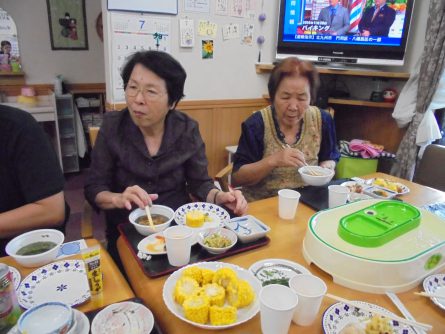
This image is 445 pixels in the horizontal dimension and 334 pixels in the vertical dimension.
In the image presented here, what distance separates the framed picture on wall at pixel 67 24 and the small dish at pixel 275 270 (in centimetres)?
418

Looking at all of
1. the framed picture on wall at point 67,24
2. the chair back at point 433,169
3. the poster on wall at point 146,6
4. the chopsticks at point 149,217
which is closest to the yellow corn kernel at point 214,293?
the chopsticks at point 149,217

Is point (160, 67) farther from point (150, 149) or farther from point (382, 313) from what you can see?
point (382, 313)

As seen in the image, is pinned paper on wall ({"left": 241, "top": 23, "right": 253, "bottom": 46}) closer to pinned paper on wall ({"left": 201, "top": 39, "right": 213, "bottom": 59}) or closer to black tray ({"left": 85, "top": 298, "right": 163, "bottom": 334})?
pinned paper on wall ({"left": 201, "top": 39, "right": 213, "bottom": 59})

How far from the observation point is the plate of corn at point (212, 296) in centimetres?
75

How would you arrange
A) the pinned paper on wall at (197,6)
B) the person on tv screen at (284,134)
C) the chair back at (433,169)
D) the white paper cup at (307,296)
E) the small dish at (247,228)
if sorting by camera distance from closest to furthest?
the white paper cup at (307,296)
the small dish at (247,228)
the person on tv screen at (284,134)
the chair back at (433,169)
the pinned paper on wall at (197,6)

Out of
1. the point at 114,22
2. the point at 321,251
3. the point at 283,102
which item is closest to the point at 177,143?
the point at 283,102

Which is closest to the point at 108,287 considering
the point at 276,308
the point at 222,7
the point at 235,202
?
the point at 276,308

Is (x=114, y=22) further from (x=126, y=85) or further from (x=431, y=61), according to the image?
(x=431, y=61)

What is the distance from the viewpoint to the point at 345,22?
2.95m

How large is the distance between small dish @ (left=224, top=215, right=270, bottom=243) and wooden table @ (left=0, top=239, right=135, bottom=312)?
39 centimetres

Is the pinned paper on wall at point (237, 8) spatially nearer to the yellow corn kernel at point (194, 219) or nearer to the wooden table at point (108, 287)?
the yellow corn kernel at point (194, 219)

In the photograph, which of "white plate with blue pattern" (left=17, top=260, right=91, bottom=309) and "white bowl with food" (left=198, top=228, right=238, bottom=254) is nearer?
"white plate with blue pattern" (left=17, top=260, right=91, bottom=309)

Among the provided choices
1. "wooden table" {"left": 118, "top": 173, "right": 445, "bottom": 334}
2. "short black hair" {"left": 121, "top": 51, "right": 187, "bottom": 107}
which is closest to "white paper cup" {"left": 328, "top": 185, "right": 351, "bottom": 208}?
"wooden table" {"left": 118, "top": 173, "right": 445, "bottom": 334}

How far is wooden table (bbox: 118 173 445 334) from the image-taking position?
78 centimetres
